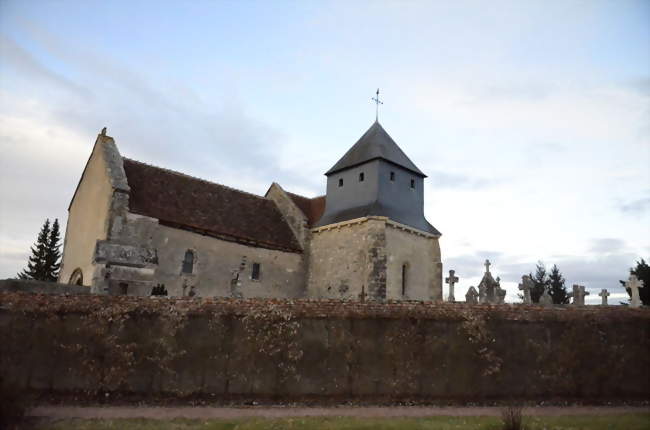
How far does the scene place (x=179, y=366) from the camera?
11.7m

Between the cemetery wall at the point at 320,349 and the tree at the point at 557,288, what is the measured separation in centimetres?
3404

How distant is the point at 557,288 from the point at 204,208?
35650 mm

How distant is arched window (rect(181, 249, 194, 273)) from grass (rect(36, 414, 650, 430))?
13634mm

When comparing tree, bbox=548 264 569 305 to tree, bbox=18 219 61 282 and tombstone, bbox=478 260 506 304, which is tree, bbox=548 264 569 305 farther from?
tree, bbox=18 219 61 282

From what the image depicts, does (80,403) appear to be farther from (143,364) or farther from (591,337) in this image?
(591,337)

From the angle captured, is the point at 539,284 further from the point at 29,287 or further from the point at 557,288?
the point at 29,287

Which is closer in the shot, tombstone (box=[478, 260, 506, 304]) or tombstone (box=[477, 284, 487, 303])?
tombstone (box=[478, 260, 506, 304])

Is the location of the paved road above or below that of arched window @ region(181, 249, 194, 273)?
below

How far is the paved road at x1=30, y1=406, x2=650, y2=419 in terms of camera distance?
9.85m

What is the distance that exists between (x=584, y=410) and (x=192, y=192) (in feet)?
67.5

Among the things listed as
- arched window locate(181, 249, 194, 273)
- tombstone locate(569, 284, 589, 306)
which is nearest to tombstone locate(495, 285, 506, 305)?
tombstone locate(569, 284, 589, 306)

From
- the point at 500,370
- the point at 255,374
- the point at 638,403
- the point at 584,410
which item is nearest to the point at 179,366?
the point at 255,374

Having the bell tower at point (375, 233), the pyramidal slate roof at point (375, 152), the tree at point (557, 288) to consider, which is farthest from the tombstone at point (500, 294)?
the tree at point (557, 288)

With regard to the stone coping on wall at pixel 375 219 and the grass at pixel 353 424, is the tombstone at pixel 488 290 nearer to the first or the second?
the stone coping on wall at pixel 375 219
